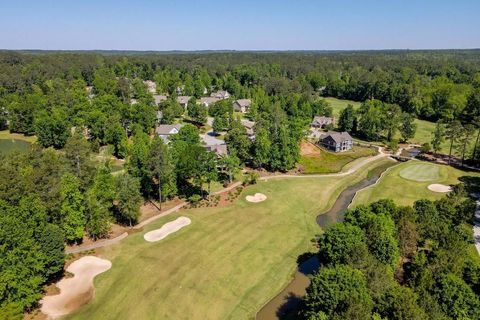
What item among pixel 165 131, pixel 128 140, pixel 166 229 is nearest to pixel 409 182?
pixel 166 229

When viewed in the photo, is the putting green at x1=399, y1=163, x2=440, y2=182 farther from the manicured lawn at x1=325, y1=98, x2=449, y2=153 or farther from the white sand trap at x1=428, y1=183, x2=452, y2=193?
the manicured lawn at x1=325, y1=98, x2=449, y2=153

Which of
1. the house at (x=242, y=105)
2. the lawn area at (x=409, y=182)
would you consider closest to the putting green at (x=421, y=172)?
the lawn area at (x=409, y=182)

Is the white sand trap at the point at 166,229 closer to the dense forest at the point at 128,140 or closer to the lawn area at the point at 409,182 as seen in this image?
the dense forest at the point at 128,140

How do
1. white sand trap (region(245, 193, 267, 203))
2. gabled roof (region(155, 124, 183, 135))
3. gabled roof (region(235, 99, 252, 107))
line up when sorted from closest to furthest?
1. white sand trap (region(245, 193, 267, 203))
2. gabled roof (region(155, 124, 183, 135))
3. gabled roof (region(235, 99, 252, 107))

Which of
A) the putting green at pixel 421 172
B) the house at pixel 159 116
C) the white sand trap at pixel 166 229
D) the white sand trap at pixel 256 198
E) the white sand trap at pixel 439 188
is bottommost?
the putting green at pixel 421 172

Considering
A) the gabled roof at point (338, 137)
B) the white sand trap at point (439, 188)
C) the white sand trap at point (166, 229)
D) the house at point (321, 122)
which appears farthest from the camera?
the house at point (321, 122)

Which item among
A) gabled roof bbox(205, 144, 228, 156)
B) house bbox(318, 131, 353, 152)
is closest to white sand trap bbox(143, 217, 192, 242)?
gabled roof bbox(205, 144, 228, 156)
